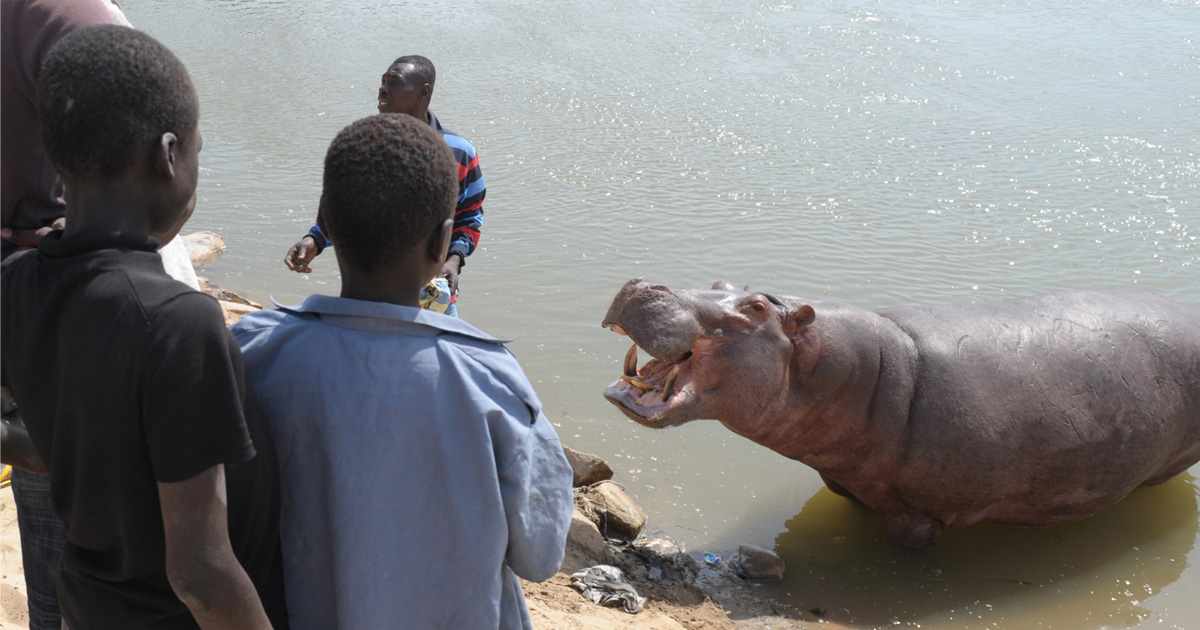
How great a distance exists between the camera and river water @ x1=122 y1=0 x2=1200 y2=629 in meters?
5.69

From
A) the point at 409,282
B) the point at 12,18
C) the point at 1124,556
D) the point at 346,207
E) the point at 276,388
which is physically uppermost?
the point at 12,18

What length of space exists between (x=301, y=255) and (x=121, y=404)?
8.20 feet

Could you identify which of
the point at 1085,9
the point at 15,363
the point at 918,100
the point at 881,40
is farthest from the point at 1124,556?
the point at 1085,9

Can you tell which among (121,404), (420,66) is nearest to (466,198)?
(420,66)

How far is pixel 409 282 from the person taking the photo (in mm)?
2092

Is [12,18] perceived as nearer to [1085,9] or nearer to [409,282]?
[409,282]

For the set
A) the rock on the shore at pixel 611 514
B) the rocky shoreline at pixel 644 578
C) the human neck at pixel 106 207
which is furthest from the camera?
the rock on the shore at pixel 611 514

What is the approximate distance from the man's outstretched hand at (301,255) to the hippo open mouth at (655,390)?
53.1 inches

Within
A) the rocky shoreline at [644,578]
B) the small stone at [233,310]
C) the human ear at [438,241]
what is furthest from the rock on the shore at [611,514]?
the human ear at [438,241]

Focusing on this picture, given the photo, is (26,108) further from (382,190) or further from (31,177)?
(382,190)

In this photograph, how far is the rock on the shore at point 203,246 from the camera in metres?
9.43

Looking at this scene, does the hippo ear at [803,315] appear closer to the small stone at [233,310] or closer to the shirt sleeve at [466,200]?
the shirt sleeve at [466,200]

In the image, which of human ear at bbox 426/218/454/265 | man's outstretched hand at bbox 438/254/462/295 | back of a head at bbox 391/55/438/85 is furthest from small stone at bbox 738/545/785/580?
human ear at bbox 426/218/454/265

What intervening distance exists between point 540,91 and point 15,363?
1251 centimetres
